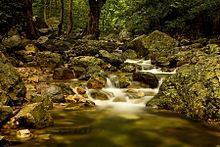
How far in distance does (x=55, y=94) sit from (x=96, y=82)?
198 cm

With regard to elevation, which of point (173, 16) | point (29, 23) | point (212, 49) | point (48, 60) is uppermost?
point (173, 16)

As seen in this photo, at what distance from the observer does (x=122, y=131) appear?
6.50 m

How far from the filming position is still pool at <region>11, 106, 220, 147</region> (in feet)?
18.8

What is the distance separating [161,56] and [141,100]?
644 cm

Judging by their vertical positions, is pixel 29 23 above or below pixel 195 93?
above

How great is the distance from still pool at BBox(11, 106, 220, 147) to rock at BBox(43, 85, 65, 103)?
82cm

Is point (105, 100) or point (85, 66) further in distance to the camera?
point (85, 66)

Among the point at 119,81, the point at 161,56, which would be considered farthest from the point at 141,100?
the point at 161,56

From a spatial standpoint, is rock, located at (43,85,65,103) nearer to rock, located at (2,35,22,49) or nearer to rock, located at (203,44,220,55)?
rock, located at (2,35,22,49)

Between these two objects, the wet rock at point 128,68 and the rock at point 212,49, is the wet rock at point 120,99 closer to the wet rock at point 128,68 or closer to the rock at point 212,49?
the wet rock at point 128,68

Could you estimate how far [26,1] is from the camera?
680 inches

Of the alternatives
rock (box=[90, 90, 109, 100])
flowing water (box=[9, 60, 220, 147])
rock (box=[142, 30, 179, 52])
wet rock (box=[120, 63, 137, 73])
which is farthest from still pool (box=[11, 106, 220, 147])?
rock (box=[142, 30, 179, 52])

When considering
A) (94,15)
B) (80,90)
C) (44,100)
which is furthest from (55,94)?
(94,15)

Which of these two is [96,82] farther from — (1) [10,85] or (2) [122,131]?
(2) [122,131]
